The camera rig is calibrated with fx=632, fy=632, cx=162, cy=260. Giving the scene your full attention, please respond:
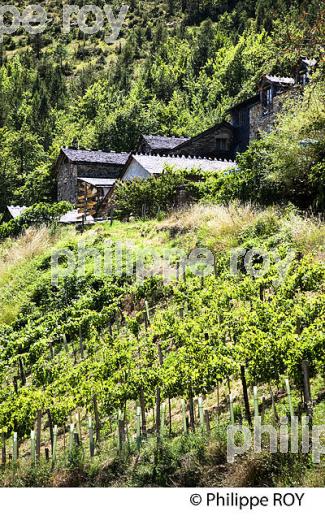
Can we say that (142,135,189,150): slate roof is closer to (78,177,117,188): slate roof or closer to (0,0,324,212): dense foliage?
(78,177,117,188): slate roof

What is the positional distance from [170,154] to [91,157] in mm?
6875

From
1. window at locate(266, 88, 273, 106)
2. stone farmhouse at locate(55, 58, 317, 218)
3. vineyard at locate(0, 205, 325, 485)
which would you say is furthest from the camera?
window at locate(266, 88, 273, 106)

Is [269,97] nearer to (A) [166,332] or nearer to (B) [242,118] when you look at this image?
(B) [242,118]

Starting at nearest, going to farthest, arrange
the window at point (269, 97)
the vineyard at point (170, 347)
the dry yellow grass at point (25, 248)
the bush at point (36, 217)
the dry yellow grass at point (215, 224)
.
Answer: the vineyard at point (170, 347) → the dry yellow grass at point (215, 224) → the dry yellow grass at point (25, 248) → the bush at point (36, 217) → the window at point (269, 97)

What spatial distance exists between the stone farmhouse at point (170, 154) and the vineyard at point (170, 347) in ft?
41.5

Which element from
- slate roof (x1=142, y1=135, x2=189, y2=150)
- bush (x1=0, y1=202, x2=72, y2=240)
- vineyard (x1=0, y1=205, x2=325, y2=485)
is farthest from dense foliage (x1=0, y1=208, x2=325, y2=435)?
slate roof (x1=142, y1=135, x2=189, y2=150)

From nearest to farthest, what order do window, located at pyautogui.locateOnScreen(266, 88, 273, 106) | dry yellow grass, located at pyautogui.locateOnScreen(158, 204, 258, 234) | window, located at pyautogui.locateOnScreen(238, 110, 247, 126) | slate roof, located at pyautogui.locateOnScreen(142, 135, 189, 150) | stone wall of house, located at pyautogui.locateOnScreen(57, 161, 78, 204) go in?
dry yellow grass, located at pyautogui.locateOnScreen(158, 204, 258, 234) < window, located at pyautogui.locateOnScreen(266, 88, 273, 106) < window, located at pyautogui.locateOnScreen(238, 110, 247, 126) < slate roof, located at pyautogui.locateOnScreen(142, 135, 189, 150) < stone wall of house, located at pyautogui.locateOnScreen(57, 161, 78, 204)

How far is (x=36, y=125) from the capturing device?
241ft

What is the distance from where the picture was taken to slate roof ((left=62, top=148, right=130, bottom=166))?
41.0 metres

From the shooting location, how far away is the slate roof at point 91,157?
4097cm

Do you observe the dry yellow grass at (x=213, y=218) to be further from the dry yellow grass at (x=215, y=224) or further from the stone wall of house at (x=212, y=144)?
the stone wall of house at (x=212, y=144)

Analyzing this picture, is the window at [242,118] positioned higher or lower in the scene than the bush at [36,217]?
higher

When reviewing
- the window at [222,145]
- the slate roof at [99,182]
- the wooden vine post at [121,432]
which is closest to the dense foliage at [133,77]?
the window at [222,145]

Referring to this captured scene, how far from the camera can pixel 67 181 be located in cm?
4269
